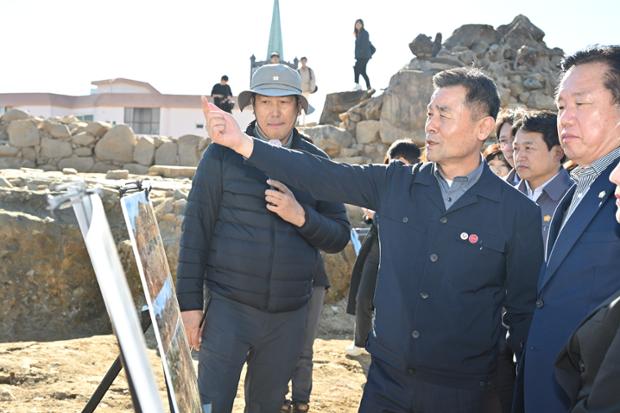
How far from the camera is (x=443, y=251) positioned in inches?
99.2

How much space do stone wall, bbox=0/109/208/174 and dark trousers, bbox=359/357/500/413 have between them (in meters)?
13.9

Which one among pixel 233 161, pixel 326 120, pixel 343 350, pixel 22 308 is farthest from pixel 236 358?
pixel 326 120

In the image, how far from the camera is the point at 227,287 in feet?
10.2

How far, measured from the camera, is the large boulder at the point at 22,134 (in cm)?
1619

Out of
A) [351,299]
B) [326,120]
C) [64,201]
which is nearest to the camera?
[64,201]

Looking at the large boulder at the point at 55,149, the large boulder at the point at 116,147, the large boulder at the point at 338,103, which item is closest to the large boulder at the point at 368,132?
the large boulder at the point at 338,103

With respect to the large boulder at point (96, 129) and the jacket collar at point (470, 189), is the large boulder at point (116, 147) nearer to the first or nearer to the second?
the large boulder at point (96, 129)

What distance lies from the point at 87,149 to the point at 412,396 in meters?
15.1

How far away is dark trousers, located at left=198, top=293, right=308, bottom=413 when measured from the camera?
3.01m

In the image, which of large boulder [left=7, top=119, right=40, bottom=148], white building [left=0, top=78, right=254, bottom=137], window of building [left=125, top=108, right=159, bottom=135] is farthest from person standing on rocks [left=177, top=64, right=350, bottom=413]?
window of building [left=125, top=108, right=159, bottom=135]

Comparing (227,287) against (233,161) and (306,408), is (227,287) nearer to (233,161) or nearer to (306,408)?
(233,161)

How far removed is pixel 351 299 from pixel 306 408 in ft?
3.19

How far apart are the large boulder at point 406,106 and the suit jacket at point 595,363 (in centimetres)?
1265

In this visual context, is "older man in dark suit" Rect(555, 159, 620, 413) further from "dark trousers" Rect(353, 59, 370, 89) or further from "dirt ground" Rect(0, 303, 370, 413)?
"dark trousers" Rect(353, 59, 370, 89)
